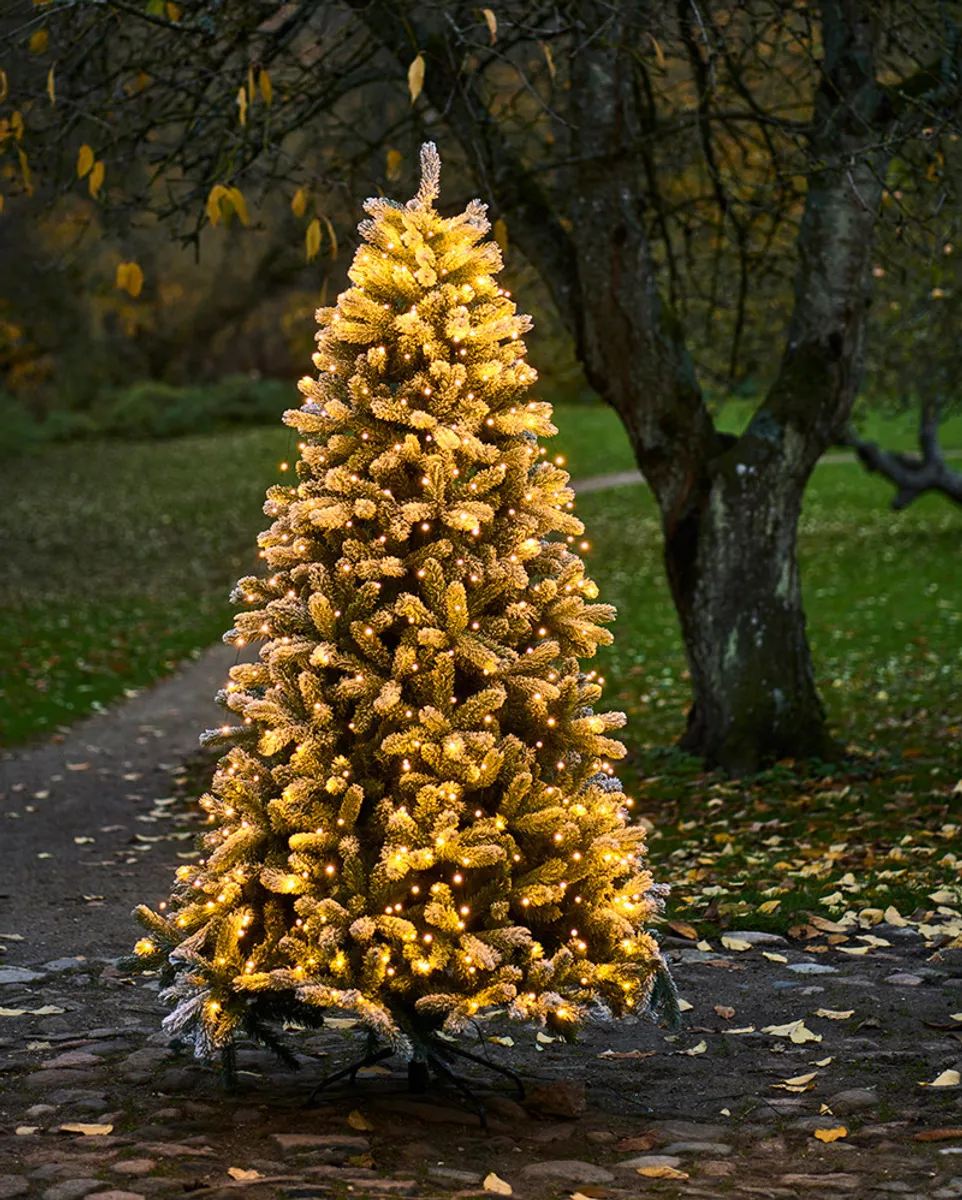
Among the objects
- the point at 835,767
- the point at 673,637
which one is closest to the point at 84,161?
the point at 835,767

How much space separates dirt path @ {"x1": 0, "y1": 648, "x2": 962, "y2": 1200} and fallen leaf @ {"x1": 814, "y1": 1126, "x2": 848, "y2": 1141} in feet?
0.04

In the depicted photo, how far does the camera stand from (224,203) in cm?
716

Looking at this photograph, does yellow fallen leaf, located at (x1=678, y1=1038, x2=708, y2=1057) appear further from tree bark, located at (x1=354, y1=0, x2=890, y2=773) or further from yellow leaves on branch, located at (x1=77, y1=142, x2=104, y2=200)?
tree bark, located at (x1=354, y1=0, x2=890, y2=773)

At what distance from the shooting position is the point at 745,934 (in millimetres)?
7406

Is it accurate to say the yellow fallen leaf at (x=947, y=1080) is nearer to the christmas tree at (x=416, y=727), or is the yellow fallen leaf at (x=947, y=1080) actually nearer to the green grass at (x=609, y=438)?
the christmas tree at (x=416, y=727)

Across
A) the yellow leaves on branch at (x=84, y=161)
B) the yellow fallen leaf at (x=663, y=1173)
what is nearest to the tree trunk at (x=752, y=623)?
the yellow leaves on branch at (x=84, y=161)

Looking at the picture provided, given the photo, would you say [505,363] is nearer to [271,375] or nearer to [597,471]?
[597,471]

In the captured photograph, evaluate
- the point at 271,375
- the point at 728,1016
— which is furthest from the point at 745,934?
the point at 271,375

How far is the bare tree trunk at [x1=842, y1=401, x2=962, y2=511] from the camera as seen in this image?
25.6 meters

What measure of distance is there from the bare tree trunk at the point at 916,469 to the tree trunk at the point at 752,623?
1496cm

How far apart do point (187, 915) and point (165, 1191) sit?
98 cm

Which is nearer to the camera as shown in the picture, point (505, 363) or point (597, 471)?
point (505, 363)

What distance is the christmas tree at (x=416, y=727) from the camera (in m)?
4.54

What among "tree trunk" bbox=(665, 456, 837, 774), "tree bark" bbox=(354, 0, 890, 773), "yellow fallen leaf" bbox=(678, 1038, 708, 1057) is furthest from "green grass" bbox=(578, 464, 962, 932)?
"yellow fallen leaf" bbox=(678, 1038, 708, 1057)
